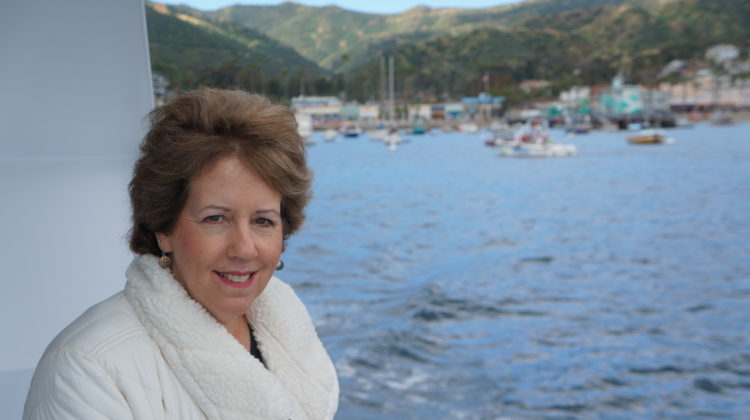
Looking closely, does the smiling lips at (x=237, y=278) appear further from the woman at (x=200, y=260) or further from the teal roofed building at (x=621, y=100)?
the teal roofed building at (x=621, y=100)

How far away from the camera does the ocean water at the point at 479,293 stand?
61.0 inches

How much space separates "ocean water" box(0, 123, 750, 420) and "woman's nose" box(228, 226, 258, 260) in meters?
0.35

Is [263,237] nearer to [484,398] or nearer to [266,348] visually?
[266,348]

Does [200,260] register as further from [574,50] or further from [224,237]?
[574,50]

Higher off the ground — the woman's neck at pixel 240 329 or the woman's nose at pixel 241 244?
the woman's nose at pixel 241 244

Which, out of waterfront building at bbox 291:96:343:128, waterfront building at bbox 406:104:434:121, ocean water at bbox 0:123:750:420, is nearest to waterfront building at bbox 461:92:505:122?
waterfront building at bbox 406:104:434:121

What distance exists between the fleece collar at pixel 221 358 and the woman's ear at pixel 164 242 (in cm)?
2

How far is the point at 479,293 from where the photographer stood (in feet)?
39.0

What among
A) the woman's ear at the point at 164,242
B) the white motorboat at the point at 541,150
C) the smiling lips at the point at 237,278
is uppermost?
the woman's ear at the point at 164,242

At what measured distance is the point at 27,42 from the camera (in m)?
1.47

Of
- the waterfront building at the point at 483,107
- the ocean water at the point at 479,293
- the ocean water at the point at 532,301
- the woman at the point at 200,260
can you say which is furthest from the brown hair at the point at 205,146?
the waterfront building at the point at 483,107

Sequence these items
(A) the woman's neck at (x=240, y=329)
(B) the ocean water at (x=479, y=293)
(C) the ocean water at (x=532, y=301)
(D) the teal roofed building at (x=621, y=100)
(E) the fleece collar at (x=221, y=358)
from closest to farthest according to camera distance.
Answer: (E) the fleece collar at (x=221, y=358), (A) the woman's neck at (x=240, y=329), (B) the ocean water at (x=479, y=293), (C) the ocean water at (x=532, y=301), (D) the teal roofed building at (x=621, y=100)

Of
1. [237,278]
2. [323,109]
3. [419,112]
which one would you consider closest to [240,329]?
[237,278]

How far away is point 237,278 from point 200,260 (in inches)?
2.0
